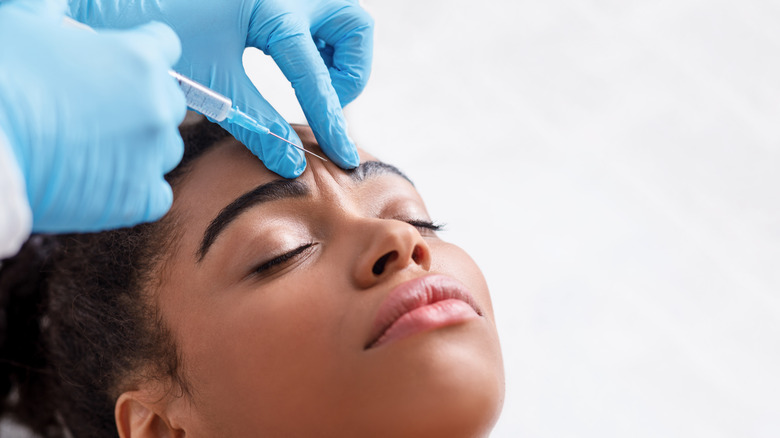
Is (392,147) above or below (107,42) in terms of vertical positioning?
below

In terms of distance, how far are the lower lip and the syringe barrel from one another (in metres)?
0.52

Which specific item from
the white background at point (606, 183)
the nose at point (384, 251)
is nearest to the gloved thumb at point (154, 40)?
the nose at point (384, 251)

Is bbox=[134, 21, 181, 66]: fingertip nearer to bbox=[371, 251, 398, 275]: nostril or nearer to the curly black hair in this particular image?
the curly black hair

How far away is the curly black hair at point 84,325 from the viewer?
4.44 feet

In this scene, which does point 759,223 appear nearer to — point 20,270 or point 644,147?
point 644,147

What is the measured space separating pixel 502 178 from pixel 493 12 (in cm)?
69

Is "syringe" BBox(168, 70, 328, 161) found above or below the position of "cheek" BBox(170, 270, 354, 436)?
above

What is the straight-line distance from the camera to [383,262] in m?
1.19

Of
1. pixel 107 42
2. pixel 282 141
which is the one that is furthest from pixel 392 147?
pixel 107 42

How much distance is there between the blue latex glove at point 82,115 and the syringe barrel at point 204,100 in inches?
5.5

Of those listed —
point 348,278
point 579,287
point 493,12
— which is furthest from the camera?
point 493,12

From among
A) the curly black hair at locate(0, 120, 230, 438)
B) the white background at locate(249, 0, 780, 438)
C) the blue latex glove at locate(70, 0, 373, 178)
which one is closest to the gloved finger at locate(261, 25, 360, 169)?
the blue latex glove at locate(70, 0, 373, 178)

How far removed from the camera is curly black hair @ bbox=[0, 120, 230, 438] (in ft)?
4.44

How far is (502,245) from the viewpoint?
7.08ft
